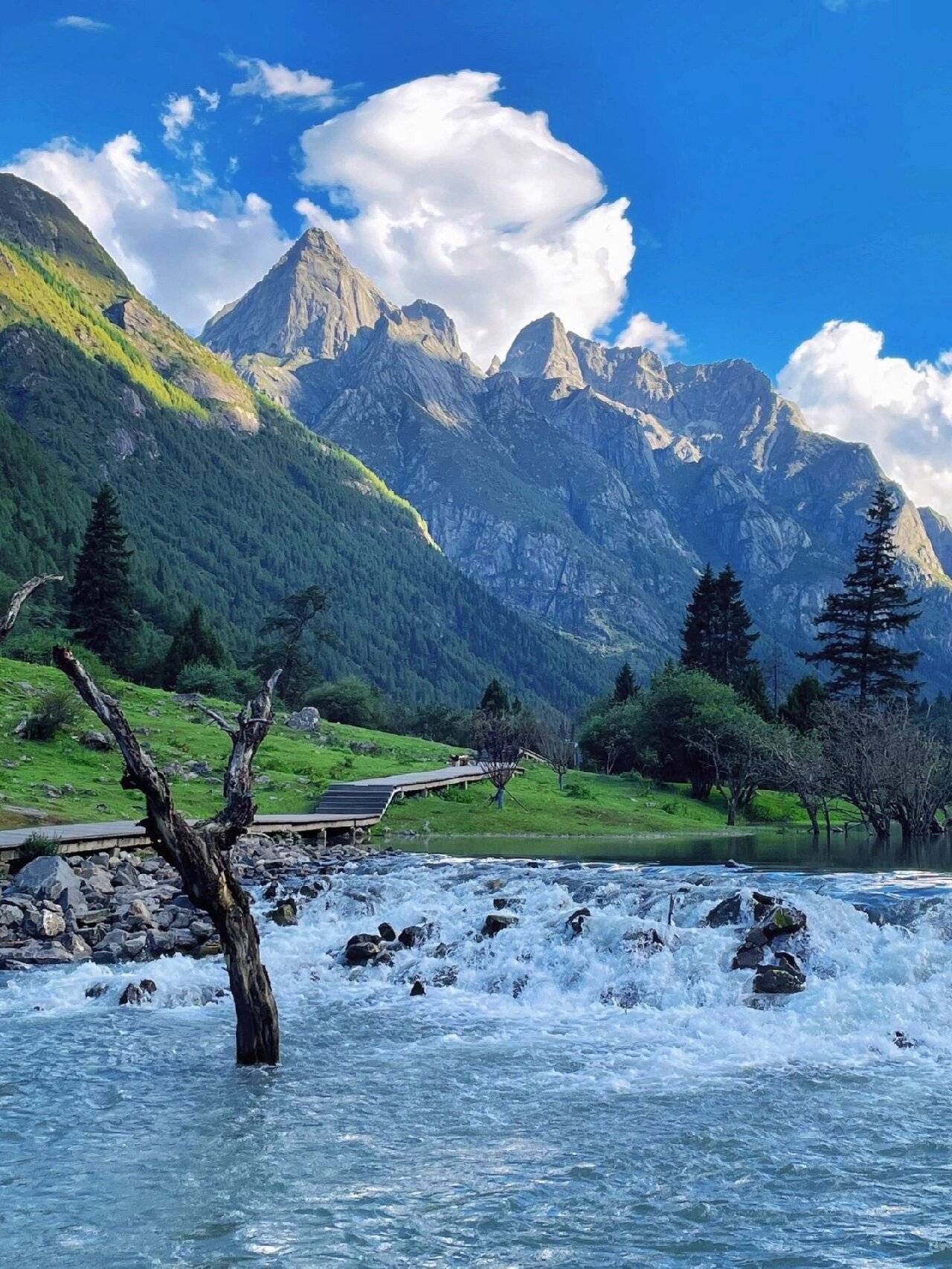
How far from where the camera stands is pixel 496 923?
73.2 ft

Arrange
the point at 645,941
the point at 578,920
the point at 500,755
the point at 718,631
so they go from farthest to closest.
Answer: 1. the point at 718,631
2. the point at 500,755
3. the point at 578,920
4. the point at 645,941

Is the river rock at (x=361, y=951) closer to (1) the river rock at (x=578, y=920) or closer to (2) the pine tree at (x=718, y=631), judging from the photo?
(1) the river rock at (x=578, y=920)

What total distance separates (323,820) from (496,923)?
2057 centimetres

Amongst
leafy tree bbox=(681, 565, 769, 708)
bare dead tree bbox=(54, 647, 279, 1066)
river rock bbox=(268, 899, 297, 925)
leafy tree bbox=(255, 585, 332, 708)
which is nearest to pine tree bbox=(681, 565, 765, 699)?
leafy tree bbox=(681, 565, 769, 708)

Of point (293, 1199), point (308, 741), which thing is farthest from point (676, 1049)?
point (308, 741)

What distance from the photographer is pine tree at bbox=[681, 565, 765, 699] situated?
9231 centimetres

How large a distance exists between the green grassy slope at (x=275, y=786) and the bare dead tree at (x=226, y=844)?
2225 centimetres

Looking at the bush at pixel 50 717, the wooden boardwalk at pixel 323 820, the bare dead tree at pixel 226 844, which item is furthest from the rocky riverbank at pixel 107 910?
the bush at pixel 50 717

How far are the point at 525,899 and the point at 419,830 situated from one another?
22036mm

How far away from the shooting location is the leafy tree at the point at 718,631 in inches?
3634

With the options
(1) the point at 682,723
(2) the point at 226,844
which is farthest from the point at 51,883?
(1) the point at 682,723

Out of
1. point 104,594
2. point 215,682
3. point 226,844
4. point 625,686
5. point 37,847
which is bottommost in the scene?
point 37,847

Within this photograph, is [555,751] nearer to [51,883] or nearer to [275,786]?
[275,786]

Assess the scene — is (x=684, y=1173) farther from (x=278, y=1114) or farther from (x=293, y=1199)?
(x=278, y=1114)
